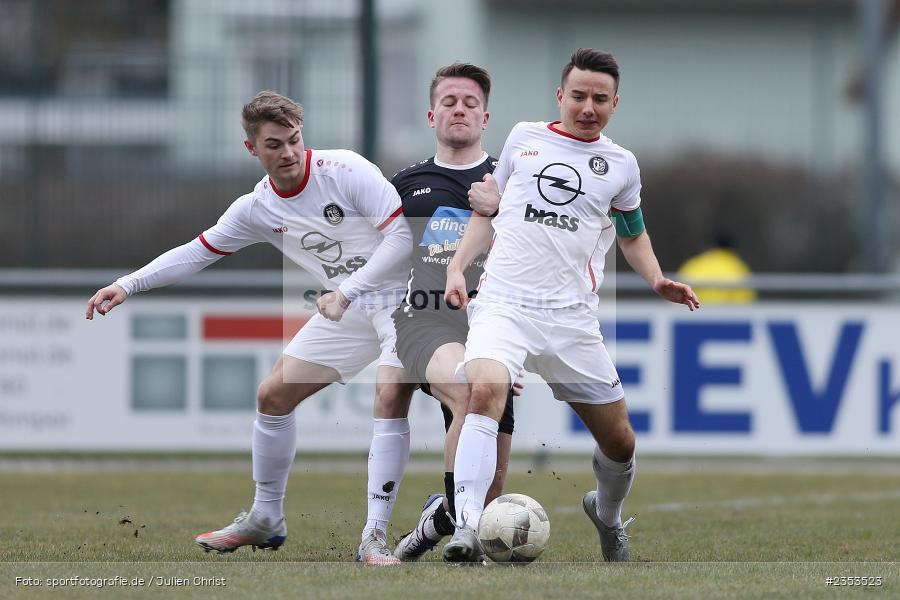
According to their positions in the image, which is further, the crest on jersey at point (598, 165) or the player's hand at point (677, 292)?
the player's hand at point (677, 292)

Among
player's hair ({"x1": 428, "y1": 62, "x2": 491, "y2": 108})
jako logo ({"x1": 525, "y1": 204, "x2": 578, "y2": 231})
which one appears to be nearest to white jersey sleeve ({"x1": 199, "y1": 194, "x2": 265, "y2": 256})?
player's hair ({"x1": 428, "y1": 62, "x2": 491, "y2": 108})

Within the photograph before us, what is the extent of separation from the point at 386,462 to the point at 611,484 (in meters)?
1.03

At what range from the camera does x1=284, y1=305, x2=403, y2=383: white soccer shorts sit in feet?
23.3

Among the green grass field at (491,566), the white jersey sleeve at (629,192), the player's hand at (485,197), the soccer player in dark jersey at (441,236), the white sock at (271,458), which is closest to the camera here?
the green grass field at (491,566)

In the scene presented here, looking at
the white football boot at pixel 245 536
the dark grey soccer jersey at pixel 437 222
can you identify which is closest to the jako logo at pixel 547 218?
the dark grey soccer jersey at pixel 437 222

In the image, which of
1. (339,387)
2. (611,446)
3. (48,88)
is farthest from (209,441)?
Answer: (611,446)

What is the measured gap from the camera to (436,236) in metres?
6.82

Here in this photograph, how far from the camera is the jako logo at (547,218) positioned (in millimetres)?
6406

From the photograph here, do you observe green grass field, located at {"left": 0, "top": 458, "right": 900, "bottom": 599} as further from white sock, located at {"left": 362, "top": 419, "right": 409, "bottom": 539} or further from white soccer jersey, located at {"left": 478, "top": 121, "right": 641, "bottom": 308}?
white soccer jersey, located at {"left": 478, "top": 121, "right": 641, "bottom": 308}

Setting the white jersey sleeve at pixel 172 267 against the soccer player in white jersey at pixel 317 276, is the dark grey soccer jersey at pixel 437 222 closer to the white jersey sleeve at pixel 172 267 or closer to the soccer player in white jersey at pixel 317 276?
the soccer player in white jersey at pixel 317 276

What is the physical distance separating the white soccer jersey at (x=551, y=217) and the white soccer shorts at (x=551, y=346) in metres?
0.07

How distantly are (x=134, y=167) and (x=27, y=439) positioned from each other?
14.1 ft

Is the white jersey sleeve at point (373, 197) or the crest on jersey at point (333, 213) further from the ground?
the white jersey sleeve at point (373, 197)

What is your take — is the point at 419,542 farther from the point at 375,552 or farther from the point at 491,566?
the point at 491,566
